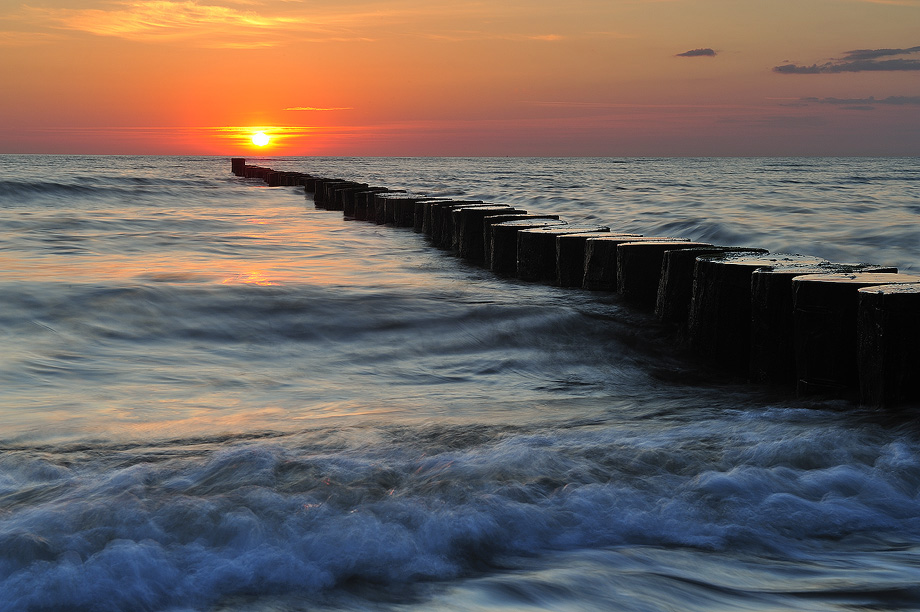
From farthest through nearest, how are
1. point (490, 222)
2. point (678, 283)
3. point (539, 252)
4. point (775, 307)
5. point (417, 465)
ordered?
point (490, 222) < point (539, 252) < point (678, 283) < point (775, 307) < point (417, 465)

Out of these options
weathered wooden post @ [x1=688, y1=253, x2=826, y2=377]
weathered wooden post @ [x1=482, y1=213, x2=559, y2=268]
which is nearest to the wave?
weathered wooden post @ [x1=688, y1=253, x2=826, y2=377]

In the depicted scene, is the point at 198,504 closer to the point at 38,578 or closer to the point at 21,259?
the point at 38,578

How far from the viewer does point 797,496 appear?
2.79 meters

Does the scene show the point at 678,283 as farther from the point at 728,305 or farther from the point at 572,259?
the point at 572,259

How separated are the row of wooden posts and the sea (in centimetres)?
12

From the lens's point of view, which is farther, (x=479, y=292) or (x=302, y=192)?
(x=302, y=192)

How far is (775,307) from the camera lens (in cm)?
390

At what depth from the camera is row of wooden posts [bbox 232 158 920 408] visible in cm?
331

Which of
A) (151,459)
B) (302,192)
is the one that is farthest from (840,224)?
(302,192)

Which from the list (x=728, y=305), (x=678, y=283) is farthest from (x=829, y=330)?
(x=678, y=283)

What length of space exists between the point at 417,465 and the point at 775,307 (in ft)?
6.58

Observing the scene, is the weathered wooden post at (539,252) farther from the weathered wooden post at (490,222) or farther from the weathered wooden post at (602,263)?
the weathered wooden post at (490,222)

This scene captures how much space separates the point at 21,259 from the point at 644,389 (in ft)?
23.7

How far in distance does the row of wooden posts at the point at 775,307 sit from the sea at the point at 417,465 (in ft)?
0.41
